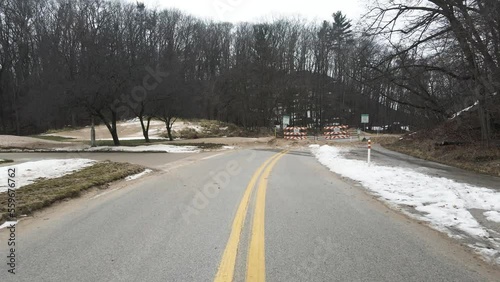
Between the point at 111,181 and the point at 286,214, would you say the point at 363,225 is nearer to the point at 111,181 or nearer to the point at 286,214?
the point at 286,214

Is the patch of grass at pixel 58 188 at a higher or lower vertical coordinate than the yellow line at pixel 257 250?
higher

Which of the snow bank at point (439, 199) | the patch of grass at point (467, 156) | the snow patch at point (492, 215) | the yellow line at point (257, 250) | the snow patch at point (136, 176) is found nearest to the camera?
the yellow line at point (257, 250)

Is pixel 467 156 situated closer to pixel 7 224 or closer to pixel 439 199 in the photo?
pixel 439 199

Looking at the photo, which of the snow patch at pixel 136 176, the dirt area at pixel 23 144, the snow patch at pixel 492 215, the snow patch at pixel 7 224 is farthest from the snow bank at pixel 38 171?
the dirt area at pixel 23 144

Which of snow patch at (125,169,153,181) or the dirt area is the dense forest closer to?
the dirt area

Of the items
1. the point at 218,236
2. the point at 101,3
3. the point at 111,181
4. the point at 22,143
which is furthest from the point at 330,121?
the point at 218,236

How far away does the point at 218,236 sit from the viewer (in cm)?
536

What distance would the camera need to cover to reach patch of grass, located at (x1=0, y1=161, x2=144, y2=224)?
714 centimetres

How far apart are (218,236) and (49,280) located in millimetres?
2201

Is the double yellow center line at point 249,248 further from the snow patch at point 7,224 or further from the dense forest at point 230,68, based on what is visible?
the dense forest at point 230,68

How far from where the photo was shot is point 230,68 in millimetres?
66188

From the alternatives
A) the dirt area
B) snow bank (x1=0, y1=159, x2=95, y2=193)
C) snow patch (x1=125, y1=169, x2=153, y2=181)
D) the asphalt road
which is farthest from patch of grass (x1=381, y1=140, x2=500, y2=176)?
the dirt area

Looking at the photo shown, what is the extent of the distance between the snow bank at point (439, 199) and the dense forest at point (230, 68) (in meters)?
8.78

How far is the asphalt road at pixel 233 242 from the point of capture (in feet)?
13.4
